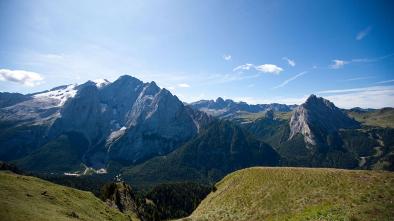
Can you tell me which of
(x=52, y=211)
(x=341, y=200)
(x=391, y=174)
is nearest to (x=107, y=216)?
(x=52, y=211)

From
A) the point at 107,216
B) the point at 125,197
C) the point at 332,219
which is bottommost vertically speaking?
the point at 125,197

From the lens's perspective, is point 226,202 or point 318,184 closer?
point 318,184

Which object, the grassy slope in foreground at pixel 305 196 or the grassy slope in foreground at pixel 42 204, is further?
the grassy slope in foreground at pixel 305 196

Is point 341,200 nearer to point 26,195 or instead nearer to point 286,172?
point 286,172

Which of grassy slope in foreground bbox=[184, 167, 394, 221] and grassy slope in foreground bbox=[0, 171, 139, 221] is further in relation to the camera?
grassy slope in foreground bbox=[184, 167, 394, 221]

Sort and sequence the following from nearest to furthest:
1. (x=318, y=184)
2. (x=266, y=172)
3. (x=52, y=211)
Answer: (x=52, y=211) < (x=318, y=184) < (x=266, y=172)
